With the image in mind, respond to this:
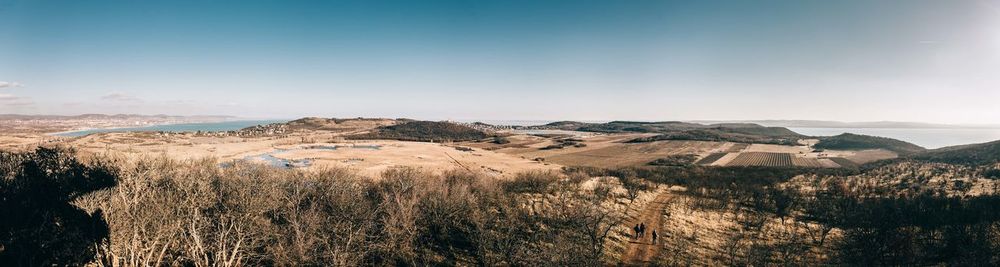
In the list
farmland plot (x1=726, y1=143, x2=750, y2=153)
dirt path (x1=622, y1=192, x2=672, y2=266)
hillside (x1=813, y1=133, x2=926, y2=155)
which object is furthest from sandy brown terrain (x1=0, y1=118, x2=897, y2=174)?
dirt path (x1=622, y1=192, x2=672, y2=266)

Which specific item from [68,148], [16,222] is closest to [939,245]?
[16,222]

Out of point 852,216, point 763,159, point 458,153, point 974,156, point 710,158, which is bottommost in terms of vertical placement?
point 458,153

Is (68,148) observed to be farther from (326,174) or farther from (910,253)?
(910,253)

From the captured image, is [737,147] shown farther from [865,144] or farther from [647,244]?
[647,244]

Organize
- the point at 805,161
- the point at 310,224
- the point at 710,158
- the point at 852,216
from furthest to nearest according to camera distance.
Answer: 1. the point at 710,158
2. the point at 805,161
3. the point at 852,216
4. the point at 310,224

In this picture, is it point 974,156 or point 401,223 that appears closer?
point 401,223

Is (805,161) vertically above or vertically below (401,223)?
below

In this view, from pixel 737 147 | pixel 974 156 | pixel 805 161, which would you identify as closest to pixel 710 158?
pixel 805 161

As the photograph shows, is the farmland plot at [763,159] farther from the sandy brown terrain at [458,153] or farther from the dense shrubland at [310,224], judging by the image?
the dense shrubland at [310,224]
